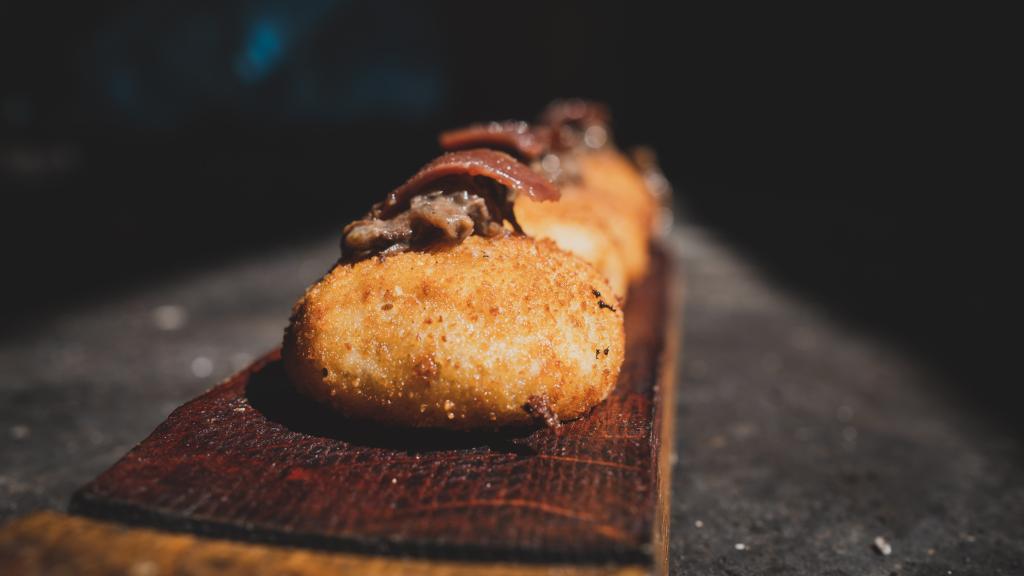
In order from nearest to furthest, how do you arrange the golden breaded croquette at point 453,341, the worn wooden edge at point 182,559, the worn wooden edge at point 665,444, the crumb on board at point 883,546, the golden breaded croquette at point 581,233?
the worn wooden edge at point 182,559
the worn wooden edge at point 665,444
the golden breaded croquette at point 453,341
the crumb on board at point 883,546
the golden breaded croquette at point 581,233

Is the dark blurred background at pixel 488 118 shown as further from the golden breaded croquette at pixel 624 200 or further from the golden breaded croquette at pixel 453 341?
the golden breaded croquette at pixel 453 341

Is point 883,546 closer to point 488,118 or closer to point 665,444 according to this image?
point 665,444

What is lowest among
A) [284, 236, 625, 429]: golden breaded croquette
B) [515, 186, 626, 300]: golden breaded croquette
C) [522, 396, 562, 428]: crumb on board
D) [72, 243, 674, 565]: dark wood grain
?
[72, 243, 674, 565]: dark wood grain

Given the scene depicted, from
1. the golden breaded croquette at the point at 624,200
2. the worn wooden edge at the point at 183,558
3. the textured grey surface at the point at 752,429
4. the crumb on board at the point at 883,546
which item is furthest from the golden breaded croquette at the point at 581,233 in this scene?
the worn wooden edge at the point at 183,558

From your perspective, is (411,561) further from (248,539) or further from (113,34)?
(113,34)

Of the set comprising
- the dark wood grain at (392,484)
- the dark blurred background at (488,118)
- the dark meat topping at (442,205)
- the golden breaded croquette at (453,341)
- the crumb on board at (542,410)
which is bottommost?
the dark wood grain at (392,484)

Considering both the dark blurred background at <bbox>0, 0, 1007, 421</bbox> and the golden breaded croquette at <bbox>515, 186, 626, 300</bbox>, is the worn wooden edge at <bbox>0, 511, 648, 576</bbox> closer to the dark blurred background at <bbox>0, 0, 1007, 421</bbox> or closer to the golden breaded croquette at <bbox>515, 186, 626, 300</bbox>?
the golden breaded croquette at <bbox>515, 186, 626, 300</bbox>

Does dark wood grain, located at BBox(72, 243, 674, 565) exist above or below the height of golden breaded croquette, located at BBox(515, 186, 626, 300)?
below

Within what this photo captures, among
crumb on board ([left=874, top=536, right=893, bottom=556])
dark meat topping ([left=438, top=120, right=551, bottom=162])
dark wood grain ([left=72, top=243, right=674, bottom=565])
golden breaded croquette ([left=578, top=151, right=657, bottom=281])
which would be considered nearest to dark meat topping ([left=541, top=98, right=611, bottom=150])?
golden breaded croquette ([left=578, top=151, right=657, bottom=281])
